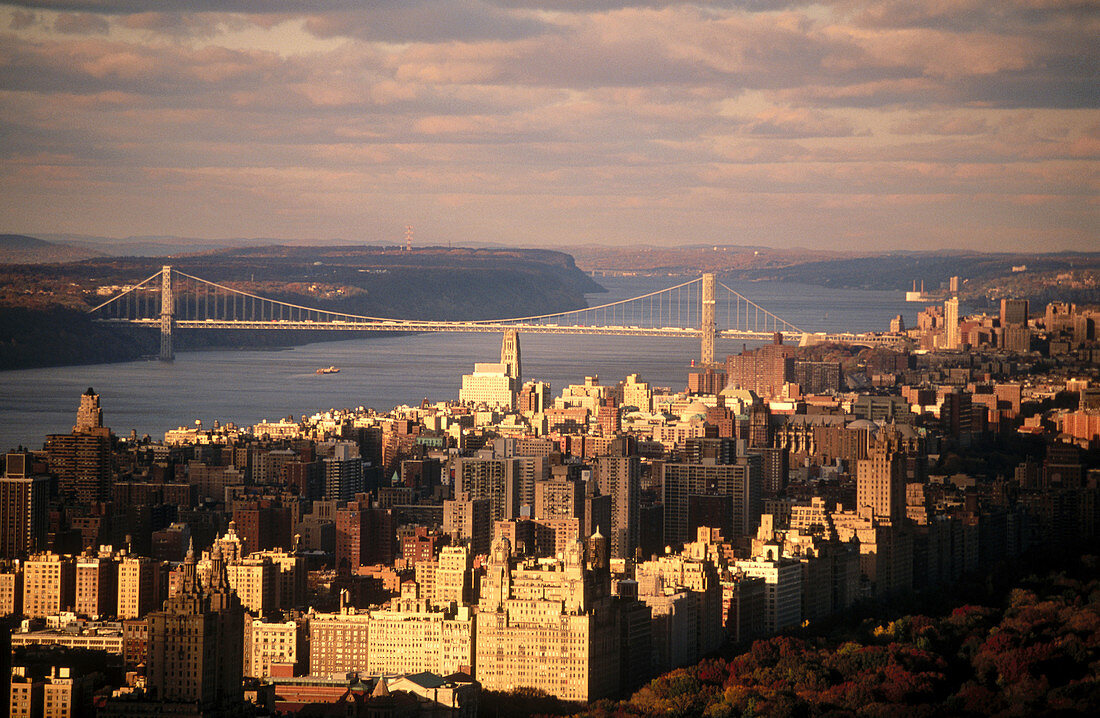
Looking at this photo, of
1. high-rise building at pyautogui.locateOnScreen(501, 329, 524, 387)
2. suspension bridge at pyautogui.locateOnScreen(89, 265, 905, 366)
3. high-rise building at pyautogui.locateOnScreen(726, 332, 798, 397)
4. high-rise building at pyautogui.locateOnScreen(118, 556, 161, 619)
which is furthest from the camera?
Answer: suspension bridge at pyautogui.locateOnScreen(89, 265, 905, 366)

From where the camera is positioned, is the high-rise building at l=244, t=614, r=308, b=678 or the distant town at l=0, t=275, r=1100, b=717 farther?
the high-rise building at l=244, t=614, r=308, b=678

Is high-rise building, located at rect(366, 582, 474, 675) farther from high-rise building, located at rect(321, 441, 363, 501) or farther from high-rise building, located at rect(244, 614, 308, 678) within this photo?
high-rise building, located at rect(321, 441, 363, 501)

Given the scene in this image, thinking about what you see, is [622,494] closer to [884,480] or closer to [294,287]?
[884,480]

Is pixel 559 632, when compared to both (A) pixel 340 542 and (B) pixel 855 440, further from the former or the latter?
(B) pixel 855 440

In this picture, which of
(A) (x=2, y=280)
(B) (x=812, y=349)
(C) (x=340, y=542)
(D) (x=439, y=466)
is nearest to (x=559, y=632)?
(C) (x=340, y=542)

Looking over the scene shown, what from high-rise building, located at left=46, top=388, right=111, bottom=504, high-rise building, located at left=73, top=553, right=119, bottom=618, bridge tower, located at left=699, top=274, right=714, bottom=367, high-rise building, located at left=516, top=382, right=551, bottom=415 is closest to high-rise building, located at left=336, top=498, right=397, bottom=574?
high-rise building, located at left=73, top=553, right=119, bottom=618

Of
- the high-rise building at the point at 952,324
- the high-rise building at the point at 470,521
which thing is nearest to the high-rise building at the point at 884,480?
the high-rise building at the point at 470,521
